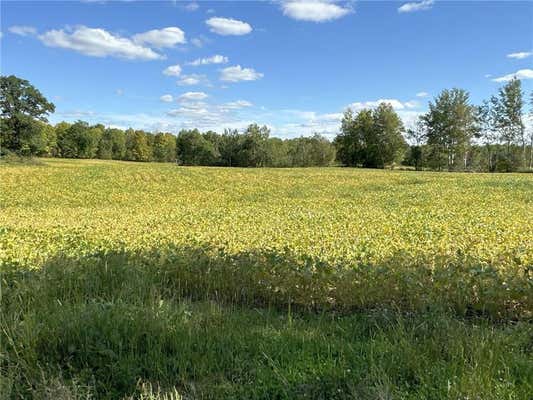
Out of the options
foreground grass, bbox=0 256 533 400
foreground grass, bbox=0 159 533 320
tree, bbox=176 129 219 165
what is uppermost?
tree, bbox=176 129 219 165

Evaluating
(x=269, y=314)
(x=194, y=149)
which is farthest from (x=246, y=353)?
(x=194, y=149)

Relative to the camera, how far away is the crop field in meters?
2.88

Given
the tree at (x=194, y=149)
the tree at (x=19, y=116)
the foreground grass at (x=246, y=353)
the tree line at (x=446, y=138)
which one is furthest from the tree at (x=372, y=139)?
the foreground grass at (x=246, y=353)

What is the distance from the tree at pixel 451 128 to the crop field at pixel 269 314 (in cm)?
6469

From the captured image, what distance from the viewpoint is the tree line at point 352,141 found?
53.4 metres

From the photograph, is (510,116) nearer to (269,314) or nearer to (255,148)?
(255,148)

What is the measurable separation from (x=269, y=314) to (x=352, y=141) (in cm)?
7156

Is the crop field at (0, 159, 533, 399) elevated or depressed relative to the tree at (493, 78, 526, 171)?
depressed

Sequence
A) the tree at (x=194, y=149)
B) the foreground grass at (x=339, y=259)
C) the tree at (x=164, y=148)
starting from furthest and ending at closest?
the tree at (x=164, y=148) → the tree at (x=194, y=149) → the foreground grass at (x=339, y=259)

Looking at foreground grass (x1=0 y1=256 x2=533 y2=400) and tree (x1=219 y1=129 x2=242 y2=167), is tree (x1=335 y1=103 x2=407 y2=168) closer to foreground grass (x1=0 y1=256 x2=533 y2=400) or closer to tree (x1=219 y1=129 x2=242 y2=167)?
tree (x1=219 y1=129 x2=242 y2=167)

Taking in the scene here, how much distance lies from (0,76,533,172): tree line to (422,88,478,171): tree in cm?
15

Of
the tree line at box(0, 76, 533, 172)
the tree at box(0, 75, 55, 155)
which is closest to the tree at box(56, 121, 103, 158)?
the tree line at box(0, 76, 533, 172)

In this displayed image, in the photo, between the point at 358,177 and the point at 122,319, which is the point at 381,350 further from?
the point at 358,177

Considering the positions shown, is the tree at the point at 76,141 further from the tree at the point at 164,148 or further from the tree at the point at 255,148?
the tree at the point at 255,148
